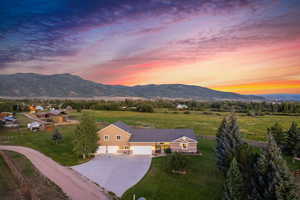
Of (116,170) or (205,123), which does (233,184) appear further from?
(205,123)

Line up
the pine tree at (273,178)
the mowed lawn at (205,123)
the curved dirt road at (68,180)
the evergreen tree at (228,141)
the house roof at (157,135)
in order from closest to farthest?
the pine tree at (273,178)
the curved dirt road at (68,180)
the evergreen tree at (228,141)
the house roof at (157,135)
the mowed lawn at (205,123)

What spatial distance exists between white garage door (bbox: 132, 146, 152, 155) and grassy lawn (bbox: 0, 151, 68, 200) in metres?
14.7

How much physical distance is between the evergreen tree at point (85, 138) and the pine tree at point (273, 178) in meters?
23.7

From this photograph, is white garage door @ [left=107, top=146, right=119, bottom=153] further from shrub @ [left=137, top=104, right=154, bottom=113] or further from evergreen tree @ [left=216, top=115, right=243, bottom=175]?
shrub @ [left=137, top=104, right=154, bottom=113]

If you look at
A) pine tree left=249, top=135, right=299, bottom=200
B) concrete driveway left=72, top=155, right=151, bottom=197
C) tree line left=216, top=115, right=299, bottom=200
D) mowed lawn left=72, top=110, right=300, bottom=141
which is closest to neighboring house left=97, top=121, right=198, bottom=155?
concrete driveway left=72, top=155, right=151, bottom=197

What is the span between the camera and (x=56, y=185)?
19969 millimetres

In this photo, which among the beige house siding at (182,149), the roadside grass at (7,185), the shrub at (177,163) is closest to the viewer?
the roadside grass at (7,185)

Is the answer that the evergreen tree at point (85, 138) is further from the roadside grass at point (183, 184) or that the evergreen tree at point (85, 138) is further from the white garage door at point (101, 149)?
the roadside grass at point (183, 184)

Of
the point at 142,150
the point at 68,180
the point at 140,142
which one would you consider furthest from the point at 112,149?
the point at 68,180

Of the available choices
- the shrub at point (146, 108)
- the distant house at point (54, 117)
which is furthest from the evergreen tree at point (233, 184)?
the shrub at point (146, 108)

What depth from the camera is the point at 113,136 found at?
33.2m

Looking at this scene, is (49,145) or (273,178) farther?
(49,145)

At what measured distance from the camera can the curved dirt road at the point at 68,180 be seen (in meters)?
18.5

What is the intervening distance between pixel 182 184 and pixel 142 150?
1254 centimetres
